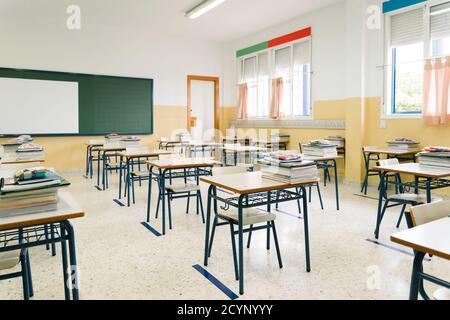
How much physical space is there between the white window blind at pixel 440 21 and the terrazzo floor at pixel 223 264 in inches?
118

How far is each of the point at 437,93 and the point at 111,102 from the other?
258 inches

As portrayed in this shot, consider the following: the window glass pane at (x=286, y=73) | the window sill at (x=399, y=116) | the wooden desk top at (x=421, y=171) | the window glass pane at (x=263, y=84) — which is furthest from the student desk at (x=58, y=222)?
the window glass pane at (x=263, y=84)

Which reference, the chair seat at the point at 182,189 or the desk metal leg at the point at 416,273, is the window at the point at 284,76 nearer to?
the chair seat at the point at 182,189

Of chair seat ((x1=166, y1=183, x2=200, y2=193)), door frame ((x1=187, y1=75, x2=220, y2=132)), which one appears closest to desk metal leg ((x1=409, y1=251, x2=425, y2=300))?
chair seat ((x1=166, y1=183, x2=200, y2=193))

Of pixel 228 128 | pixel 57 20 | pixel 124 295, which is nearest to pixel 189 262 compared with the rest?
pixel 124 295

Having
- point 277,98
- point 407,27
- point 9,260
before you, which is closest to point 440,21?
point 407,27

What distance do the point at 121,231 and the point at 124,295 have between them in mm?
1429

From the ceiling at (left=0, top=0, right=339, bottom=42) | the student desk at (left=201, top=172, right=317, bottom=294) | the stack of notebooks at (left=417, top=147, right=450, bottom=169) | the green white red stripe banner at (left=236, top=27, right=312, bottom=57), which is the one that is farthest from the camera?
the green white red stripe banner at (left=236, top=27, right=312, bottom=57)

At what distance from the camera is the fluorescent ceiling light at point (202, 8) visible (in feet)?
20.4

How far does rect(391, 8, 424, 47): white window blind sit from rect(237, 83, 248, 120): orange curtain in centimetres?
410

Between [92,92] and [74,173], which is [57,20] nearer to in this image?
[92,92]

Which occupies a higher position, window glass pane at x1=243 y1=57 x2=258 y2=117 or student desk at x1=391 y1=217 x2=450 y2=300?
window glass pane at x1=243 y1=57 x2=258 y2=117

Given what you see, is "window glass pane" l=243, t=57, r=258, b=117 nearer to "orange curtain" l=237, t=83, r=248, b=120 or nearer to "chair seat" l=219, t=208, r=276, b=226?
"orange curtain" l=237, t=83, r=248, b=120

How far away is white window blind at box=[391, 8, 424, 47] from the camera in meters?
5.26
